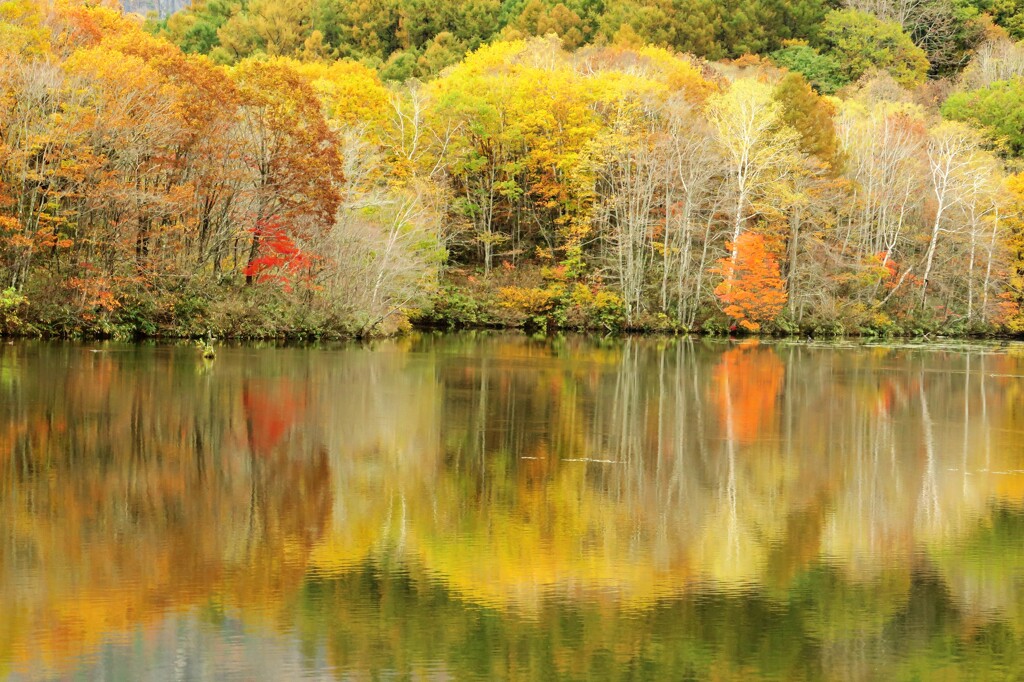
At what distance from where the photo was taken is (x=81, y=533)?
11.6 meters

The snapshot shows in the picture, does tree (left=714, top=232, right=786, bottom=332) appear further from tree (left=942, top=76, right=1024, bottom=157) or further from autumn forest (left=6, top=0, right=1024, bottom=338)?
tree (left=942, top=76, right=1024, bottom=157)

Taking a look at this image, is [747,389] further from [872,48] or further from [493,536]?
[872,48]

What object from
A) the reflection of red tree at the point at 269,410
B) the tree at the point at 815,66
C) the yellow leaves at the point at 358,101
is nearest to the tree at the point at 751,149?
the yellow leaves at the point at 358,101

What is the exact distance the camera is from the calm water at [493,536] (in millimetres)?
8742

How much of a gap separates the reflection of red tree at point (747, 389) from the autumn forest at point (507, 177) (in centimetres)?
1319

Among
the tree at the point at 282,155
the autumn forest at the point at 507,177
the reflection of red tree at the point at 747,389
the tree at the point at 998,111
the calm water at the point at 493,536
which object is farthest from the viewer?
the tree at the point at 998,111

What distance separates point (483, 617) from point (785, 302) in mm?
51844

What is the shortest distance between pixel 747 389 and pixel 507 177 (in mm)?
36825

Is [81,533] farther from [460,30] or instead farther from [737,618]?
[460,30]

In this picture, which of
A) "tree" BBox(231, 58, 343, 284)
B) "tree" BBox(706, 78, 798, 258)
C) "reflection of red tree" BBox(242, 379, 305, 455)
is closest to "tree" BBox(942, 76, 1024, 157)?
"tree" BBox(706, 78, 798, 258)

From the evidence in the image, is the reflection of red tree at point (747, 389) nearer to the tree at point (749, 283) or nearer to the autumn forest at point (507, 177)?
the tree at point (749, 283)

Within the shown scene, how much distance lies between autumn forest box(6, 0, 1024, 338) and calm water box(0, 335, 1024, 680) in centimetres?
1361

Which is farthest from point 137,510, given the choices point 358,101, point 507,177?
point 358,101

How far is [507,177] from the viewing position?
211ft
